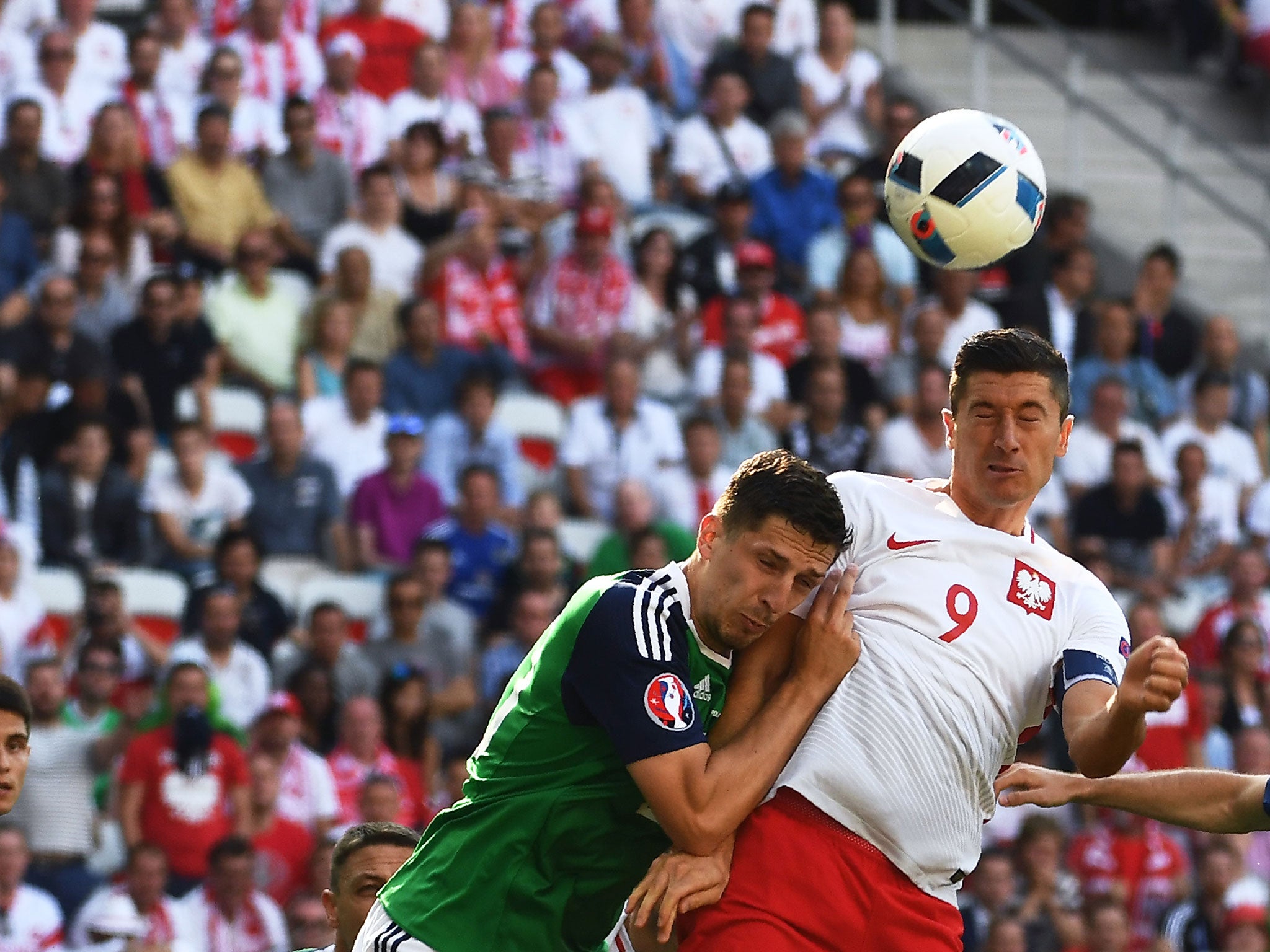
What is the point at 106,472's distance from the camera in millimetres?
10953

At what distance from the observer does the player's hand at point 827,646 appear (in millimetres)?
4902

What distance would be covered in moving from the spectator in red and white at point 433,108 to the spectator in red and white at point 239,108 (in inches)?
31.3

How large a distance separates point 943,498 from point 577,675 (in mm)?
1102

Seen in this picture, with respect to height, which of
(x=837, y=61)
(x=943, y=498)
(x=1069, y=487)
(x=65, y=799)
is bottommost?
(x=65, y=799)

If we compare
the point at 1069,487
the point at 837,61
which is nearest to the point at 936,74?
the point at 837,61

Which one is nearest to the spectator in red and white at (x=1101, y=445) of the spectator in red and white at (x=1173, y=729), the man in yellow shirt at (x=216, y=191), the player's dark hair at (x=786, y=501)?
the spectator in red and white at (x=1173, y=729)

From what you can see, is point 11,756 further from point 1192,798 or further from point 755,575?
point 1192,798

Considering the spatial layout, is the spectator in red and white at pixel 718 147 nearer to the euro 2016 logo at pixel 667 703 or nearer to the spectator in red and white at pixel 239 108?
the spectator in red and white at pixel 239 108

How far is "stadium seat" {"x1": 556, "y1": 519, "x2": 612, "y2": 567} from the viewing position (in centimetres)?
1182

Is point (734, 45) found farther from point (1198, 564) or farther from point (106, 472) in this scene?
point (106, 472)

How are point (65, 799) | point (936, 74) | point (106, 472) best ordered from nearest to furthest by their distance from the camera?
point (65, 799), point (106, 472), point (936, 74)

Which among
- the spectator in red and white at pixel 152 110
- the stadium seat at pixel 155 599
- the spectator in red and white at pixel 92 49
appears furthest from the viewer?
the spectator in red and white at pixel 92 49

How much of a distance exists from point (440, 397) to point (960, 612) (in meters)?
7.73

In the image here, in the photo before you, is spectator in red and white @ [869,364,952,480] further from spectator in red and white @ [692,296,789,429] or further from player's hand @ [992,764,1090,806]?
player's hand @ [992,764,1090,806]
